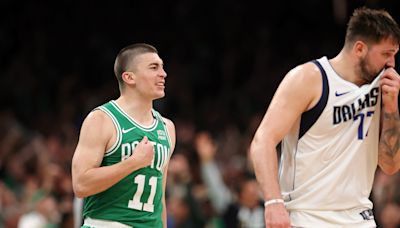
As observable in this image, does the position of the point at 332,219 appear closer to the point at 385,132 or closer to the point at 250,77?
the point at 385,132

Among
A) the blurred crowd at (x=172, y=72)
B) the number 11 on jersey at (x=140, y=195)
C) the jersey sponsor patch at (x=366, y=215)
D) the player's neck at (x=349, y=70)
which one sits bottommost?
the jersey sponsor patch at (x=366, y=215)

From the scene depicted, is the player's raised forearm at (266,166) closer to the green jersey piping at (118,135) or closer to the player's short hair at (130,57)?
the green jersey piping at (118,135)

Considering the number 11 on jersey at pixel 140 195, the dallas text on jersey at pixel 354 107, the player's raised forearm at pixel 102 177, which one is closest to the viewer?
the dallas text on jersey at pixel 354 107

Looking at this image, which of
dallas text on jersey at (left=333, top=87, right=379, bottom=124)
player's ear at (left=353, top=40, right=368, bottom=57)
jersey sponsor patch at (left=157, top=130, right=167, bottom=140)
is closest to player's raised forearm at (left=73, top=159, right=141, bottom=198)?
jersey sponsor patch at (left=157, top=130, right=167, bottom=140)

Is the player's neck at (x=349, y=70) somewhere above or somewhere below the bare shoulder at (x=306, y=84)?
above

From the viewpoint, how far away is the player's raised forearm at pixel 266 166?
5938 millimetres

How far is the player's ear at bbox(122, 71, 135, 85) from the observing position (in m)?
6.82

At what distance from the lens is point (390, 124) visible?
6.31m

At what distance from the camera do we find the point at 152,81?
6.78 metres

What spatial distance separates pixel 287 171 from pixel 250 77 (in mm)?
10353

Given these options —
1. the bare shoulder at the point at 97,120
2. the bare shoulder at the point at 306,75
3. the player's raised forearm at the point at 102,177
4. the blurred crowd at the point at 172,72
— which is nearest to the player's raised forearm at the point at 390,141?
the bare shoulder at the point at 306,75

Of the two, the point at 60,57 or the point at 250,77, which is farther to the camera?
the point at 60,57

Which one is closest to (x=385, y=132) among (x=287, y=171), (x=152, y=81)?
(x=287, y=171)

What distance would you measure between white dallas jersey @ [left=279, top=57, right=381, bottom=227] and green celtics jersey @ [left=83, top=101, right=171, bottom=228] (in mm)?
936
